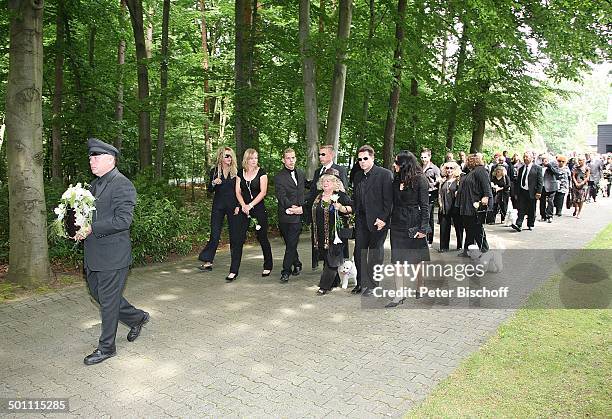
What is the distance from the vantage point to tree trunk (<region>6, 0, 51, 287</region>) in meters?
7.38

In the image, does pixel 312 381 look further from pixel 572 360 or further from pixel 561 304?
pixel 561 304

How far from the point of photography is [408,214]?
7.12m

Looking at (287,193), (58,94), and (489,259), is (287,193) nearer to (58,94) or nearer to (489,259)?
(489,259)

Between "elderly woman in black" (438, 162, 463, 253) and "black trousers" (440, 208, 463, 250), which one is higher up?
"elderly woman in black" (438, 162, 463, 253)

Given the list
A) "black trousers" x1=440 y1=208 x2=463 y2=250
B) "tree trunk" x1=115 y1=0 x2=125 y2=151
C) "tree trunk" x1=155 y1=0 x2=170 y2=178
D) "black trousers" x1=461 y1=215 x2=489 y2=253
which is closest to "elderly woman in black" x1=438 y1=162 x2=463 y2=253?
"black trousers" x1=440 y1=208 x2=463 y2=250

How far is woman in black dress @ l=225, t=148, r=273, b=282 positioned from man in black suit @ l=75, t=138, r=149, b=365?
10.7 feet

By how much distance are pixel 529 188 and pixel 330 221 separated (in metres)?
8.09

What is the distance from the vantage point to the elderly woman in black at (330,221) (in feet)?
24.8

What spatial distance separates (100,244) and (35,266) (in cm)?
331

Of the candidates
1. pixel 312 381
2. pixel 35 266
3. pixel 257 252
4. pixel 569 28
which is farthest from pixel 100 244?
pixel 569 28

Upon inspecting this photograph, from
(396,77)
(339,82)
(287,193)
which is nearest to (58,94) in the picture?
(339,82)

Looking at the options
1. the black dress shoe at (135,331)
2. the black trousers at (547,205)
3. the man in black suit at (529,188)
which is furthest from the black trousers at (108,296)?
the black trousers at (547,205)

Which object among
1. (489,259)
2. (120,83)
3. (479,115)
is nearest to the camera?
(489,259)

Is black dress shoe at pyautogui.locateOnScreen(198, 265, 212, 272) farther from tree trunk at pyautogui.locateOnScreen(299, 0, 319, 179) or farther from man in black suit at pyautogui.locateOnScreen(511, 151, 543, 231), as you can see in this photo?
man in black suit at pyautogui.locateOnScreen(511, 151, 543, 231)
